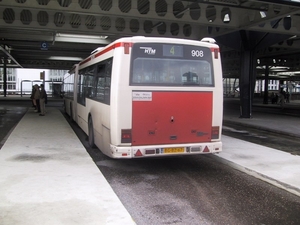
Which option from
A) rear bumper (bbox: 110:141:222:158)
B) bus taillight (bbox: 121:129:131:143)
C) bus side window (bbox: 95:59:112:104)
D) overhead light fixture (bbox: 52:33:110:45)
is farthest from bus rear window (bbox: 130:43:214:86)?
overhead light fixture (bbox: 52:33:110:45)

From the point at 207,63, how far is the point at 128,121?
227 centimetres

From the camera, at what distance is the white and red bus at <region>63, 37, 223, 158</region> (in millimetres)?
6512

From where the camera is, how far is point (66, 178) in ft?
19.8

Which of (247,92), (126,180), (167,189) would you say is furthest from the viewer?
(247,92)

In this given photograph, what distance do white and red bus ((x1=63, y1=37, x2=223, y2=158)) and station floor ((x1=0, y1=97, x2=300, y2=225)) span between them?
38.2 inches

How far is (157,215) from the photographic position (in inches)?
185

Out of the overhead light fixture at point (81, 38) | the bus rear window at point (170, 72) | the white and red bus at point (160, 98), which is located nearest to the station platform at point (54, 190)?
the white and red bus at point (160, 98)

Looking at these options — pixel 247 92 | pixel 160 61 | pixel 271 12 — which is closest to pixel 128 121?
pixel 160 61

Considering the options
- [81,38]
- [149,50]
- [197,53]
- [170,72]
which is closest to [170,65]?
[170,72]

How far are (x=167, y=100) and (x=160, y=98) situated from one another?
0.53 feet

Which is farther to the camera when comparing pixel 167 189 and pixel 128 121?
pixel 128 121

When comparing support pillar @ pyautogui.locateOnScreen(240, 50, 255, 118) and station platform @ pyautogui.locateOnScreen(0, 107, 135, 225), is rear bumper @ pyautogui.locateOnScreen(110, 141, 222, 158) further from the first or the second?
support pillar @ pyautogui.locateOnScreen(240, 50, 255, 118)

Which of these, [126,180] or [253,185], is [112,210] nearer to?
[126,180]

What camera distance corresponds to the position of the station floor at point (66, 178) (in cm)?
438
